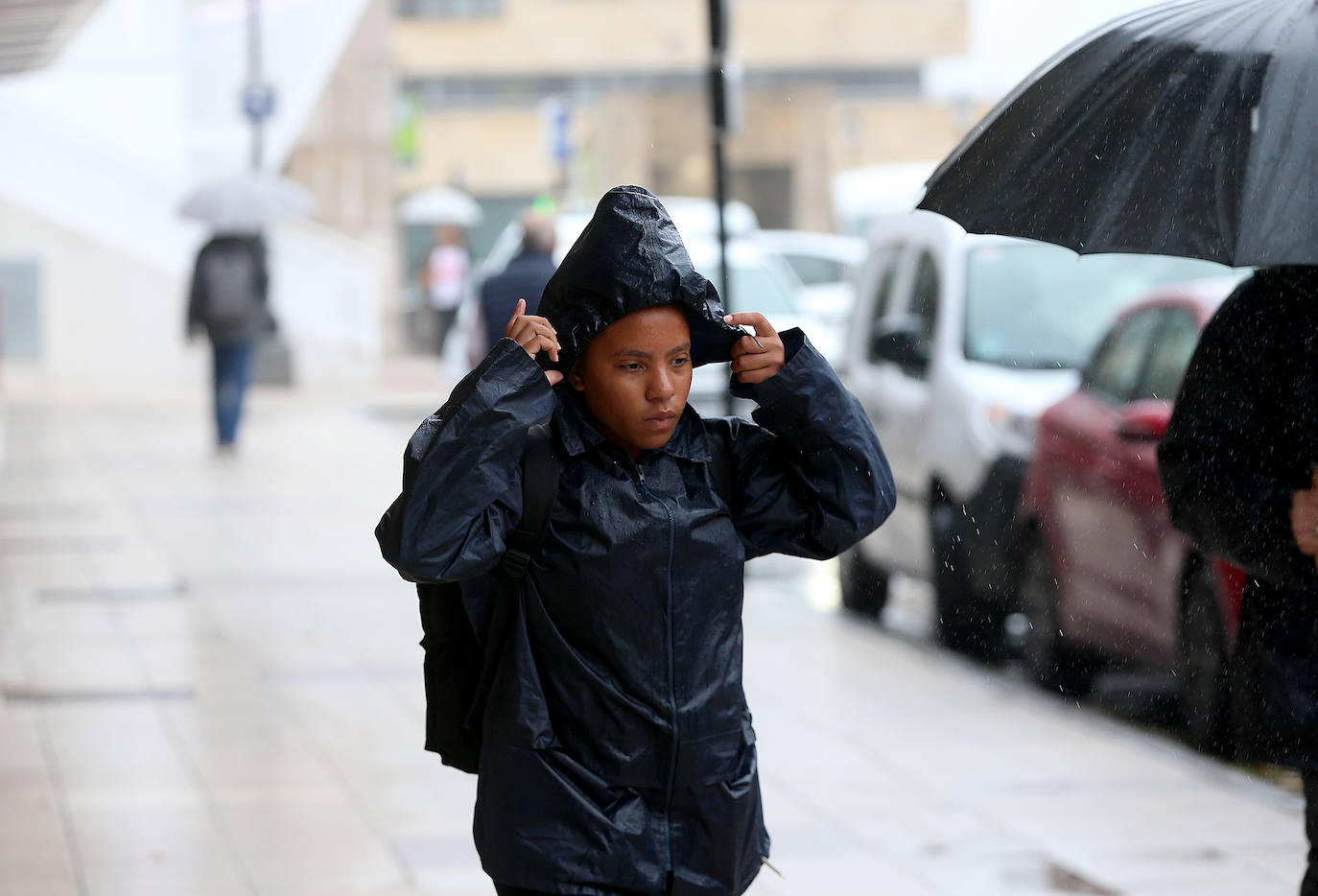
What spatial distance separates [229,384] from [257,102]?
8.62 meters

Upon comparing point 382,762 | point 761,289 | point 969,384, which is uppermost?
point 969,384

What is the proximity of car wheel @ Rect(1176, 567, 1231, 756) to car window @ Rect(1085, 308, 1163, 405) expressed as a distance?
124cm

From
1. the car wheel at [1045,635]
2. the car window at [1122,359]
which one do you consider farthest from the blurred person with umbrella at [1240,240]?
the car wheel at [1045,635]

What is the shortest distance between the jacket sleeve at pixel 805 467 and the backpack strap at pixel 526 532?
288 millimetres

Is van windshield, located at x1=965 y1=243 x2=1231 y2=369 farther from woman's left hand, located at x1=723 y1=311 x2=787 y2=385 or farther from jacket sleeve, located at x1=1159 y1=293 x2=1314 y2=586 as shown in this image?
woman's left hand, located at x1=723 y1=311 x2=787 y2=385

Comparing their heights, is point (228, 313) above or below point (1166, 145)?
below

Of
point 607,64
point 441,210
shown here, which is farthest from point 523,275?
point 607,64

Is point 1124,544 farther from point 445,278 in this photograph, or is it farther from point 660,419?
point 445,278

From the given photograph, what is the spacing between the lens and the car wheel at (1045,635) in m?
8.41

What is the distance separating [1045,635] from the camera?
336 inches

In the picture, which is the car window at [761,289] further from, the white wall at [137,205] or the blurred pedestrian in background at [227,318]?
the white wall at [137,205]

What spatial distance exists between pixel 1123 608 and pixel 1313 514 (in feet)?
13.7

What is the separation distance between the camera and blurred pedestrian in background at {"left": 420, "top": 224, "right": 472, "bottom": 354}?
103ft

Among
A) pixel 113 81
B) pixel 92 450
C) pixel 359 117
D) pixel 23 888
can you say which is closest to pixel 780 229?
pixel 359 117
